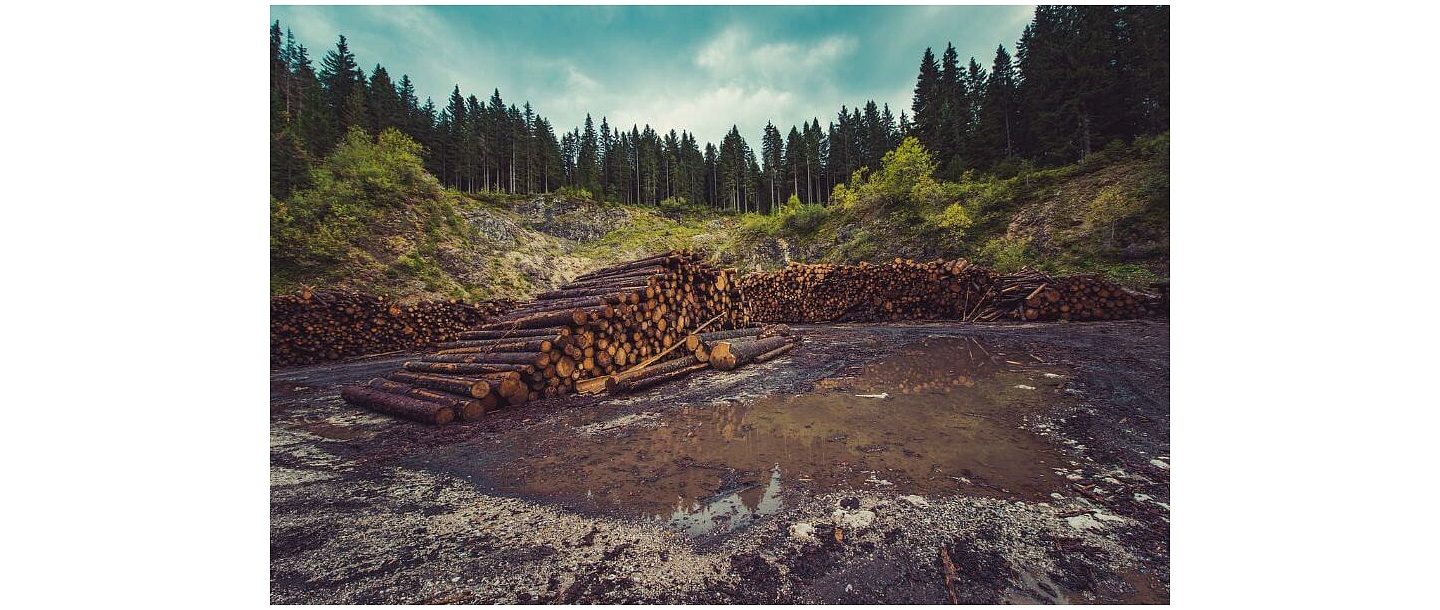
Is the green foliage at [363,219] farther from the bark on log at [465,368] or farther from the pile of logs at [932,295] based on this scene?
the pile of logs at [932,295]

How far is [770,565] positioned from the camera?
1.72 metres

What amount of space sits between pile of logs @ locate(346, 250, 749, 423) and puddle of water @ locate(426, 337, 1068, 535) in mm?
1039

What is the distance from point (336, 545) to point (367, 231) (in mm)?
19920

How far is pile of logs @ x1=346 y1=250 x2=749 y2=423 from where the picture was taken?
444 centimetres

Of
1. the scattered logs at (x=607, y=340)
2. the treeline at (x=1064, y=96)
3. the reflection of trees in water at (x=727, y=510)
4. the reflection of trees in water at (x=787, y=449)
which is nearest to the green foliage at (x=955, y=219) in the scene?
the treeline at (x=1064, y=96)

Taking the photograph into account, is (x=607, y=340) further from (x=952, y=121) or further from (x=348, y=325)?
(x=952, y=121)

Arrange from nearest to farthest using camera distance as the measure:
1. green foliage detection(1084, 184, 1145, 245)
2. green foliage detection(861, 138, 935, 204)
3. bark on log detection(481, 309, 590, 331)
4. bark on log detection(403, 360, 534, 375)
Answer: bark on log detection(403, 360, 534, 375) < bark on log detection(481, 309, 590, 331) < green foliage detection(1084, 184, 1145, 245) < green foliage detection(861, 138, 935, 204)

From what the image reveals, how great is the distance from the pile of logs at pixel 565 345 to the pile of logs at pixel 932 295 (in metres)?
4.74

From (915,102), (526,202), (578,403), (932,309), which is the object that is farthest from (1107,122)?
(526,202)

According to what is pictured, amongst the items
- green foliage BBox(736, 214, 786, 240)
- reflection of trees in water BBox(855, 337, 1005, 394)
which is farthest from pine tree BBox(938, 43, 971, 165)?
reflection of trees in water BBox(855, 337, 1005, 394)

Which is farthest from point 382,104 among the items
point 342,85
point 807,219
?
point 807,219

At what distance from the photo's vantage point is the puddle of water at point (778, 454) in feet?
7.55

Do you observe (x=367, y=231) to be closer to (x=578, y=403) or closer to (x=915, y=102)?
(x=578, y=403)

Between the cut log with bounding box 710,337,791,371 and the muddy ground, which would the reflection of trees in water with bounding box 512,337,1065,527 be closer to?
the muddy ground
